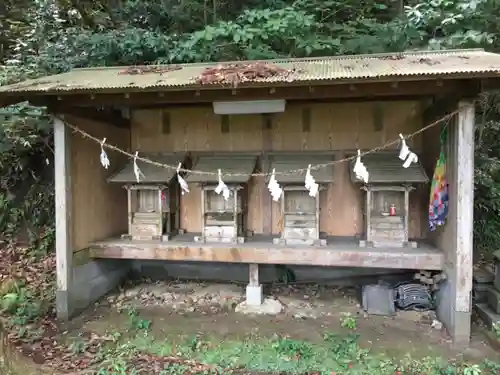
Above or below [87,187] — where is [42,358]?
below

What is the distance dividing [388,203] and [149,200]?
121 inches

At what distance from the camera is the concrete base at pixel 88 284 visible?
14.7ft

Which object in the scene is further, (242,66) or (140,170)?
(140,170)

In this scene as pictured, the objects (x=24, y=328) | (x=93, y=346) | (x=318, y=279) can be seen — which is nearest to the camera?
(x=93, y=346)

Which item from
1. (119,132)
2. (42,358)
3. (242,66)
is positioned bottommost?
(42,358)

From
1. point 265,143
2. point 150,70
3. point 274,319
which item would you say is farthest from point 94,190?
point 274,319

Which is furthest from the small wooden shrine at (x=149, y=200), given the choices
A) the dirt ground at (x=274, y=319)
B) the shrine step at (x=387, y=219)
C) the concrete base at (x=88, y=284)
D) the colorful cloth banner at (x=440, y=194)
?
the colorful cloth banner at (x=440, y=194)

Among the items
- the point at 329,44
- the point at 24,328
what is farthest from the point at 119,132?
the point at 329,44

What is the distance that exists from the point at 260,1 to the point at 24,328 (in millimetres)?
6096

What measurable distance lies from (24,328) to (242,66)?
369 centimetres

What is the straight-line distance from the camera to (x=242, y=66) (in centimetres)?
422

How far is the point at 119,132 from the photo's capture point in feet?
18.5

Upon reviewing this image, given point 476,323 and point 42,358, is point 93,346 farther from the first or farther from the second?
point 476,323

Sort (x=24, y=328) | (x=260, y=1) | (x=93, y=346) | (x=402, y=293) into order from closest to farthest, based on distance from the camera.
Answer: (x=93, y=346) < (x=24, y=328) < (x=402, y=293) < (x=260, y=1)
